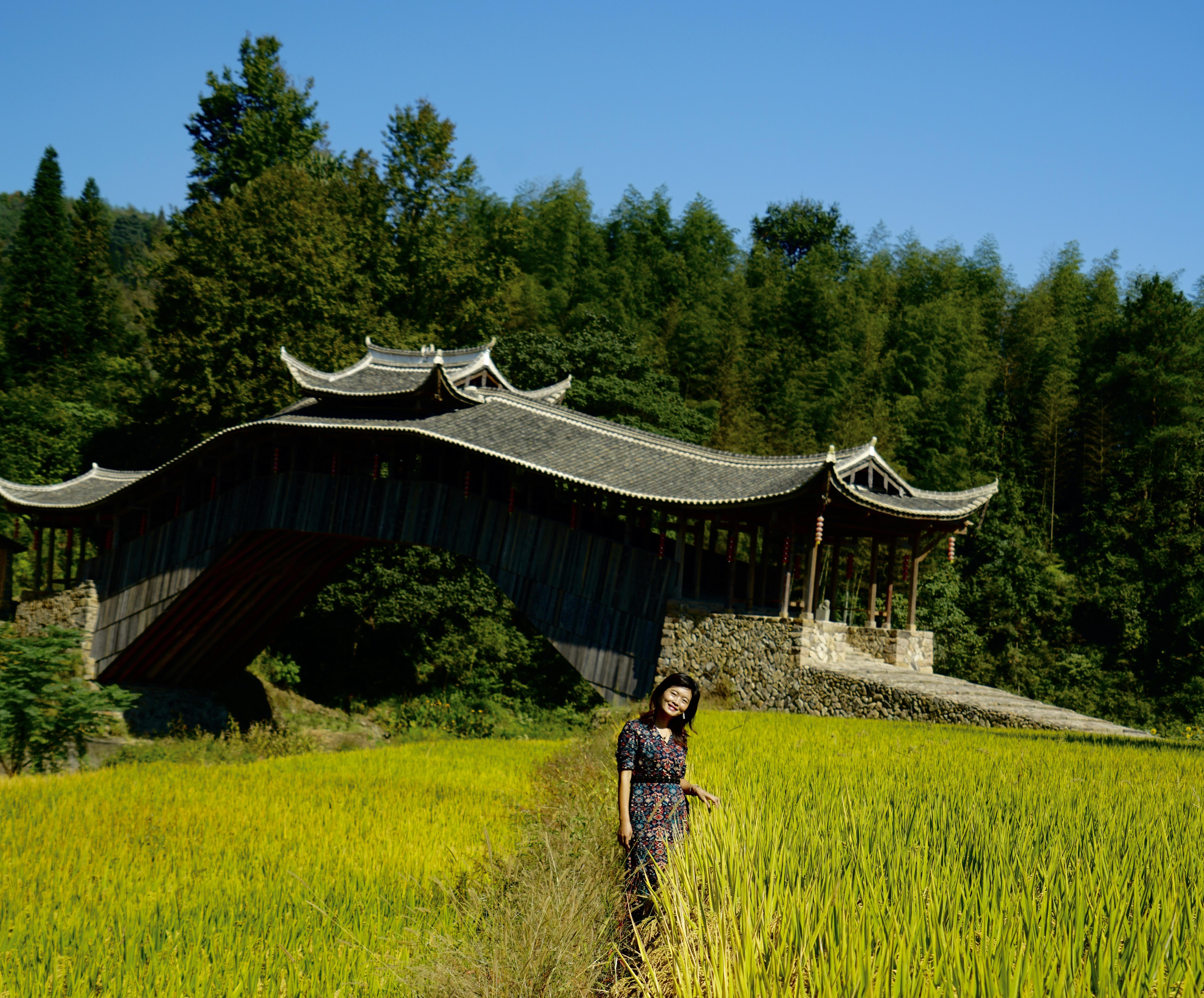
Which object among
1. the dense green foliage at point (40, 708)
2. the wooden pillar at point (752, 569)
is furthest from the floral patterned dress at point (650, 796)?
the dense green foliage at point (40, 708)

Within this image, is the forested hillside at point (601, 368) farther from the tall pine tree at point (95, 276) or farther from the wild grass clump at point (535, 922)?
the wild grass clump at point (535, 922)

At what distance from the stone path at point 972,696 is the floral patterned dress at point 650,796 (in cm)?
943

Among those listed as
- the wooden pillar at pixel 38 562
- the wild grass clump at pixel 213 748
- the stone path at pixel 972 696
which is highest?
the stone path at pixel 972 696

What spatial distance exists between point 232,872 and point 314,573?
17.9 meters

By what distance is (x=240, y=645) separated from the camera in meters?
23.7

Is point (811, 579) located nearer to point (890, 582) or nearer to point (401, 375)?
point (890, 582)

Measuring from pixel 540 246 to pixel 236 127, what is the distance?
548 inches

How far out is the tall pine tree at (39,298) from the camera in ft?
126

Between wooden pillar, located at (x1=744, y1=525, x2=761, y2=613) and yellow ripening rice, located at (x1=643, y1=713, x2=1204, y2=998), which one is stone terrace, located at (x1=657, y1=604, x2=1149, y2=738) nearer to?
wooden pillar, located at (x1=744, y1=525, x2=761, y2=613)

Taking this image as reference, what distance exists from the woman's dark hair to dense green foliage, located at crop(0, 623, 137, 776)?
39.5 ft

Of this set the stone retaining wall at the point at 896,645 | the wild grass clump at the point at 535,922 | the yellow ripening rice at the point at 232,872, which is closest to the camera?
the yellow ripening rice at the point at 232,872

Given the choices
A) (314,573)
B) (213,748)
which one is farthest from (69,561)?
(213,748)

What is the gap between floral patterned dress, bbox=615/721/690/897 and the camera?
461 cm

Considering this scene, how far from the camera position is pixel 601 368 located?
30.7m
